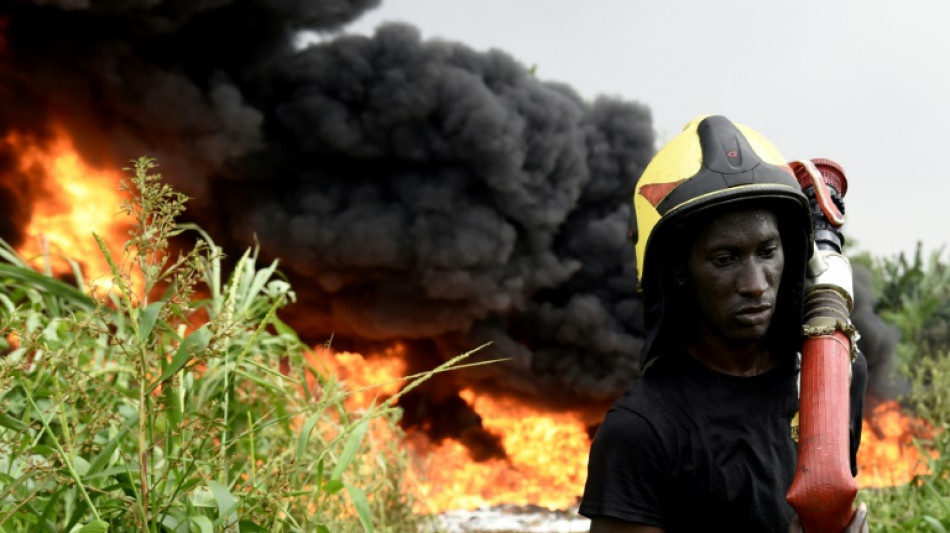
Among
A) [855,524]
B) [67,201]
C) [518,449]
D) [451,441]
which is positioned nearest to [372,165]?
[67,201]

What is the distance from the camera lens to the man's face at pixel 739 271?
221 centimetres

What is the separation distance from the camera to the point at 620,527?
214 centimetres

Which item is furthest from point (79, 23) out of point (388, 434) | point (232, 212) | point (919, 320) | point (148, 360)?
point (919, 320)

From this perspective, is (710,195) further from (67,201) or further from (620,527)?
(67,201)

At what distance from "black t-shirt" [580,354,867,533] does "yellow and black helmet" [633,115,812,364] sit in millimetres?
175

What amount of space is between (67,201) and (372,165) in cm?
491

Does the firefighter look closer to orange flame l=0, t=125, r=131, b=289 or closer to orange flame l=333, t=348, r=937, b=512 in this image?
orange flame l=0, t=125, r=131, b=289

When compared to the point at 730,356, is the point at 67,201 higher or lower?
higher

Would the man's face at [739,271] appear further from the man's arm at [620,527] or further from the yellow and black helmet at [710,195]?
the man's arm at [620,527]

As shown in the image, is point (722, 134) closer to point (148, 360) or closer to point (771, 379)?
point (771, 379)

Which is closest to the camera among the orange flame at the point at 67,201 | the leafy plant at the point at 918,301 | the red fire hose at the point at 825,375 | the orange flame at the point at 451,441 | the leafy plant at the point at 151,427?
the leafy plant at the point at 151,427

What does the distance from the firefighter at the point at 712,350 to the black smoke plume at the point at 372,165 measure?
11.8 m

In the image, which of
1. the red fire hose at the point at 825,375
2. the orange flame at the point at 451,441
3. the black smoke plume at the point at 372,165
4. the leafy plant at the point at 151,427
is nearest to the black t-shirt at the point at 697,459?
the red fire hose at the point at 825,375

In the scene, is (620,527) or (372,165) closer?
(620,527)
